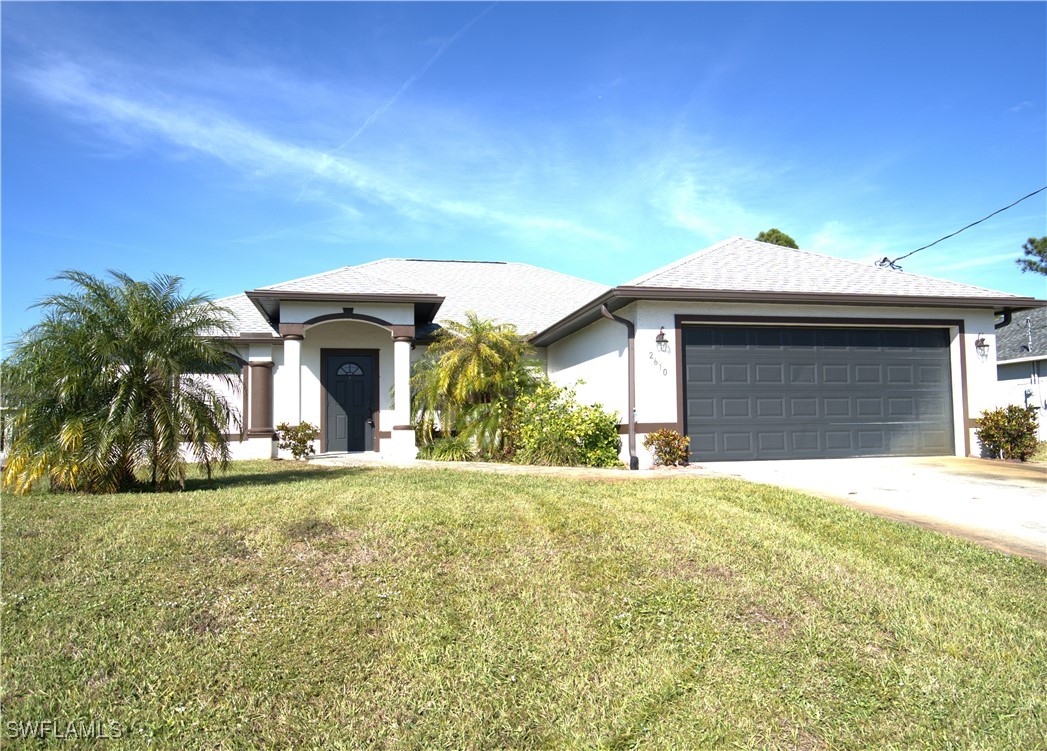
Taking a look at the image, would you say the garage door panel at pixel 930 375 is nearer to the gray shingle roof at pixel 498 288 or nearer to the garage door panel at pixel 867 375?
the garage door panel at pixel 867 375

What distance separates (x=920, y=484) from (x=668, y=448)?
3832mm

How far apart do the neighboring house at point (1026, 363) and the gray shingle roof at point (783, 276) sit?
8841mm

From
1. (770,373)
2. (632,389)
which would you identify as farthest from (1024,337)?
(632,389)

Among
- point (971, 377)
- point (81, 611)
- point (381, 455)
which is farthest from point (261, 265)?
point (971, 377)

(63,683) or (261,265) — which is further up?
(261,265)

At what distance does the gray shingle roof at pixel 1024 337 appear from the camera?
20.4 metres

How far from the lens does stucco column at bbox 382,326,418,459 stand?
45.2 ft

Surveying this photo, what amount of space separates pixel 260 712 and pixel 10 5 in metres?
10.3

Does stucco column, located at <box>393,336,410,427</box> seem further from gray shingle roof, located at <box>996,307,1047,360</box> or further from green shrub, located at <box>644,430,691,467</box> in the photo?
gray shingle roof, located at <box>996,307,1047,360</box>

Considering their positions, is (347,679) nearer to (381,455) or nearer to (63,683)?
(63,683)

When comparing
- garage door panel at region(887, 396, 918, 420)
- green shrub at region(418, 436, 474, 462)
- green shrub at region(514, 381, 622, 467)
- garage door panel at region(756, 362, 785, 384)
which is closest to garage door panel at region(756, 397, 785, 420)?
garage door panel at region(756, 362, 785, 384)

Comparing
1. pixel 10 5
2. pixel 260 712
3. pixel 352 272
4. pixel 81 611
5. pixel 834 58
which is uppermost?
pixel 834 58

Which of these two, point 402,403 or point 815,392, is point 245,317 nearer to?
point 402,403

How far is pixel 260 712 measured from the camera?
3299mm
